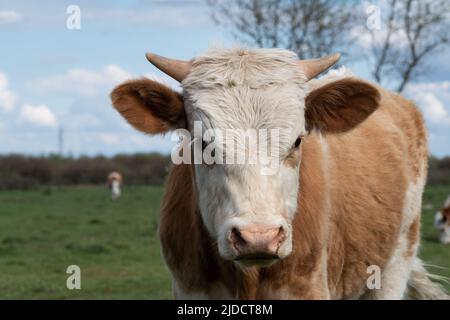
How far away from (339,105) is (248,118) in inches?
37.2

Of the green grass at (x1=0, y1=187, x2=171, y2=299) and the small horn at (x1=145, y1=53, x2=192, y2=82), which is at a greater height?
the small horn at (x1=145, y1=53, x2=192, y2=82)

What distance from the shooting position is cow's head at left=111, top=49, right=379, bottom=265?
4520mm

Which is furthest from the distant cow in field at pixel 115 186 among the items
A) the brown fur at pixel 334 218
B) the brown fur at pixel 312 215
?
the brown fur at pixel 312 215

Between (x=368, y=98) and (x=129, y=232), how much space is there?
50.8 ft

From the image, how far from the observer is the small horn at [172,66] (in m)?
5.26

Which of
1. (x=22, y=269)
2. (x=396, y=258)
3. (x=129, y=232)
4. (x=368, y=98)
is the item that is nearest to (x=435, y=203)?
(x=129, y=232)

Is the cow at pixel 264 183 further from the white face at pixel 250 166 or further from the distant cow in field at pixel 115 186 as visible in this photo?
the distant cow in field at pixel 115 186

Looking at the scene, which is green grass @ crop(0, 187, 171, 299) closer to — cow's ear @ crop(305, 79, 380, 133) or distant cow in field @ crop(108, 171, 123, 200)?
distant cow in field @ crop(108, 171, 123, 200)

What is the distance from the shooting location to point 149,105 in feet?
17.5

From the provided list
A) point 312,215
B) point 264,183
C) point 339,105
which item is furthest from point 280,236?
point 339,105

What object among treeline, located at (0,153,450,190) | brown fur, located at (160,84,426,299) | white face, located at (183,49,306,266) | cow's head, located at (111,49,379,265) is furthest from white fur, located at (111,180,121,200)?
white face, located at (183,49,306,266)

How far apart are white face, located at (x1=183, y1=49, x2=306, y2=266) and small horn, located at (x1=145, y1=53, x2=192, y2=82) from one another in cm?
11

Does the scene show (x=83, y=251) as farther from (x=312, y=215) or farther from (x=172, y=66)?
(x=172, y=66)
